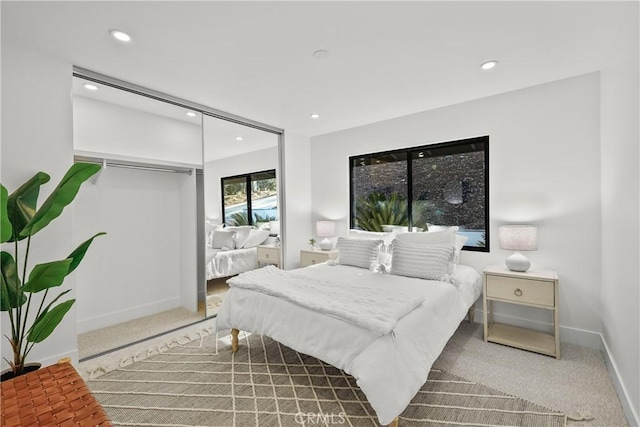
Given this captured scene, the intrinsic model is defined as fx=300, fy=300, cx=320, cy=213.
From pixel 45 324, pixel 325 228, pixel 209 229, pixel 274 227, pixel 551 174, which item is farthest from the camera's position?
pixel 325 228

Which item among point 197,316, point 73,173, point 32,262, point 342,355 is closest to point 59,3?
point 73,173

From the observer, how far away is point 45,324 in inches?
62.7

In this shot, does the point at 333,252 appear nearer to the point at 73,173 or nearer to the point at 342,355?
the point at 342,355

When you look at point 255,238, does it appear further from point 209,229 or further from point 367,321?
point 367,321

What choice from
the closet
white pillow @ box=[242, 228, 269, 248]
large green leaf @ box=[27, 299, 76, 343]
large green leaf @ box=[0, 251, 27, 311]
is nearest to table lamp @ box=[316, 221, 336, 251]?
white pillow @ box=[242, 228, 269, 248]

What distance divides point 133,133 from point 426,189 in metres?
3.42

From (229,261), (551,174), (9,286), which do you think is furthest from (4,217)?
(551,174)

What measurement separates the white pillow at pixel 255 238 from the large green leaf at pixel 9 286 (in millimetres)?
2391

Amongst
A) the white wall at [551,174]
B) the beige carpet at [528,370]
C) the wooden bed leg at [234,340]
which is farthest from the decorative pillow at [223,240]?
the white wall at [551,174]

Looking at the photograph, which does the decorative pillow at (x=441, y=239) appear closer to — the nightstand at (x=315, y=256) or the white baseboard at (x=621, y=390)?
the nightstand at (x=315, y=256)

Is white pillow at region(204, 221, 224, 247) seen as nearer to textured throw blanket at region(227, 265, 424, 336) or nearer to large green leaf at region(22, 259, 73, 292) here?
textured throw blanket at region(227, 265, 424, 336)

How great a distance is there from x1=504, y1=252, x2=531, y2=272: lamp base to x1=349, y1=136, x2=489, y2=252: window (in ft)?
1.59

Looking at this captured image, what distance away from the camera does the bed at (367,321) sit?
5.41 feet

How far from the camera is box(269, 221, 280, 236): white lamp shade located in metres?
4.27
